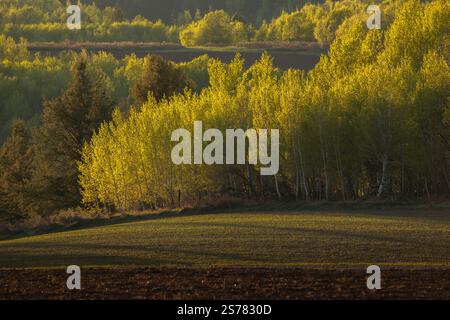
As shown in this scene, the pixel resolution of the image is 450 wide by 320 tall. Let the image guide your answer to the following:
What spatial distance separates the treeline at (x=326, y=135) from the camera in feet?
219

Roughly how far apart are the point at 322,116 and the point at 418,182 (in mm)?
8270

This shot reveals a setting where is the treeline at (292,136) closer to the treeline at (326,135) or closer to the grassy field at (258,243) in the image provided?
the treeline at (326,135)

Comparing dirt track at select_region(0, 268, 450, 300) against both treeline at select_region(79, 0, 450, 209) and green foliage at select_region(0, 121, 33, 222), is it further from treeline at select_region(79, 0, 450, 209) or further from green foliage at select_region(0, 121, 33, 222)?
green foliage at select_region(0, 121, 33, 222)

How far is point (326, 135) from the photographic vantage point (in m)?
68.6

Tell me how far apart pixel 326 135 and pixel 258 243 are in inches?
972

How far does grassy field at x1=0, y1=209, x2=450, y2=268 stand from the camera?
1592 inches

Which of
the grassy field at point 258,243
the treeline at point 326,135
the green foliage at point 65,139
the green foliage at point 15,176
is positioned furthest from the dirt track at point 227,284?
the green foliage at point 65,139

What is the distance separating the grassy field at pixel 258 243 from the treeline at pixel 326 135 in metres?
9.62

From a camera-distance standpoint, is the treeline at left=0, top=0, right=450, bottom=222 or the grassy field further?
the treeline at left=0, top=0, right=450, bottom=222

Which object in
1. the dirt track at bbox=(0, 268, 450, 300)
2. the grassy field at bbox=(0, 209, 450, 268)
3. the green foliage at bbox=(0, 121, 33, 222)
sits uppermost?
the dirt track at bbox=(0, 268, 450, 300)

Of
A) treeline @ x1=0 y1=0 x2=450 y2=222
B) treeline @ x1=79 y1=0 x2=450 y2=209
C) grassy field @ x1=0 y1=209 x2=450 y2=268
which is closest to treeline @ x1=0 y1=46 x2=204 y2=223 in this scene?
treeline @ x1=0 y1=0 x2=450 y2=222

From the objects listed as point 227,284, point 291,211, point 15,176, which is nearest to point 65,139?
point 15,176

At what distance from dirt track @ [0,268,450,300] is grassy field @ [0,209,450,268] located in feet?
7.54
